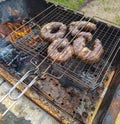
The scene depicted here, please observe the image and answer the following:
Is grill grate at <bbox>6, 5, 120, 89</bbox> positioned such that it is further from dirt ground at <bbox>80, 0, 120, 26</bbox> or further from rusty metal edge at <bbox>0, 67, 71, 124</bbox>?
dirt ground at <bbox>80, 0, 120, 26</bbox>

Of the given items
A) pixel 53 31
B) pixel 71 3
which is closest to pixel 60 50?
pixel 53 31

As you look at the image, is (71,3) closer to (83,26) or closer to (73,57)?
(83,26)

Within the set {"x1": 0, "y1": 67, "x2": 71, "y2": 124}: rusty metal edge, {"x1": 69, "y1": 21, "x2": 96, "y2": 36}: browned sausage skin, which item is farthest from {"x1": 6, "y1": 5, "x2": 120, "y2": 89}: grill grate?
{"x1": 0, "y1": 67, "x2": 71, "y2": 124}: rusty metal edge

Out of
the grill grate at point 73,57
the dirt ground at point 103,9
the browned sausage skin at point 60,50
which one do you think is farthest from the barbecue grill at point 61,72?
the dirt ground at point 103,9

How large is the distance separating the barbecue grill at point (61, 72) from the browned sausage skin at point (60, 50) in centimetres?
10

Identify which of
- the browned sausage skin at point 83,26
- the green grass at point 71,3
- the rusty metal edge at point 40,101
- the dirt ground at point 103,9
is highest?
the browned sausage skin at point 83,26

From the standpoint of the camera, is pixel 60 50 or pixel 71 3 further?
pixel 71 3

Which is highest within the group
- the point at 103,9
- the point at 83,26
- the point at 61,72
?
the point at 83,26

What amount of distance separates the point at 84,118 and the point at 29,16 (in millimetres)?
2836

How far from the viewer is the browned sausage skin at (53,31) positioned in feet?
13.3

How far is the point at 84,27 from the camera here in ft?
13.8

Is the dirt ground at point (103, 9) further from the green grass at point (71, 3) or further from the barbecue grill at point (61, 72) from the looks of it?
the barbecue grill at point (61, 72)

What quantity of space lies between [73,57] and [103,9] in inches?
133

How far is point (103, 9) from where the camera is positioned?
6719mm
